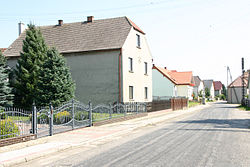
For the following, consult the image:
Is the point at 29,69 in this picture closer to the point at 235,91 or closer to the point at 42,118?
the point at 42,118

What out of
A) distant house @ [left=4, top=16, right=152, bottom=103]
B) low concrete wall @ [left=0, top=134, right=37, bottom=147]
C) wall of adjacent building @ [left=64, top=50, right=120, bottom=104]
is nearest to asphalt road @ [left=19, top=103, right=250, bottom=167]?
low concrete wall @ [left=0, top=134, right=37, bottom=147]

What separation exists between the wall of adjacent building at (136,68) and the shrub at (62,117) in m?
11.9

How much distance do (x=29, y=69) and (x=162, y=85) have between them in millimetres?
29895

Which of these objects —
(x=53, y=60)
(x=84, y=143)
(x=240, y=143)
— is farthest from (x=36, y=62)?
(x=240, y=143)

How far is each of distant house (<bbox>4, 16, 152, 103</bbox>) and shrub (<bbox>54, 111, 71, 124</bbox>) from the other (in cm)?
1181

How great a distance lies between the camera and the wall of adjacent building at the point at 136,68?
83.3ft

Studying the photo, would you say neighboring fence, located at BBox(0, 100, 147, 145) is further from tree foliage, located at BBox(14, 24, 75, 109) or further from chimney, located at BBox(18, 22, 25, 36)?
chimney, located at BBox(18, 22, 25, 36)

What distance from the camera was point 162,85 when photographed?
160ft

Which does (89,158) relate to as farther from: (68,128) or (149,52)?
(149,52)

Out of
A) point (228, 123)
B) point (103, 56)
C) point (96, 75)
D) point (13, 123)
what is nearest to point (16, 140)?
point (13, 123)

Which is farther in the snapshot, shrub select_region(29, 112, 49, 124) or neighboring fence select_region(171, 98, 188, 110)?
neighboring fence select_region(171, 98, 188, 110)

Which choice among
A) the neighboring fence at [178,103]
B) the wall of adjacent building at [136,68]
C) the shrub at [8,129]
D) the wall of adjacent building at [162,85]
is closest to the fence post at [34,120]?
the shrub at [8,129]

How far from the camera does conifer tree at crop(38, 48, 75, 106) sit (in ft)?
62.5

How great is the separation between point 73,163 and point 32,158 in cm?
142
